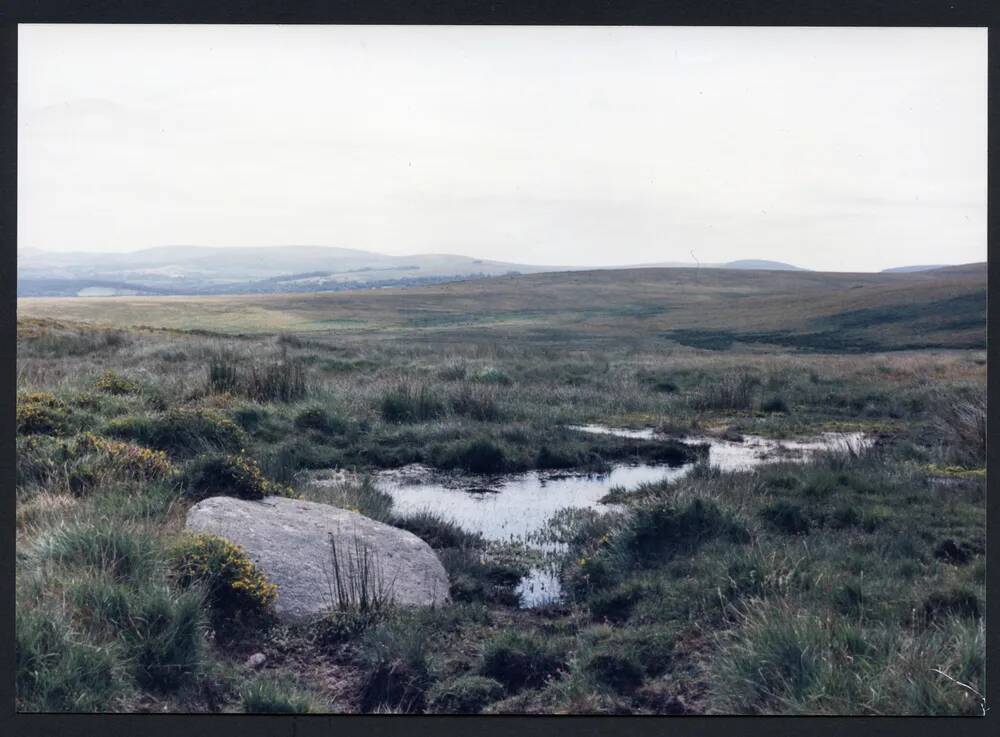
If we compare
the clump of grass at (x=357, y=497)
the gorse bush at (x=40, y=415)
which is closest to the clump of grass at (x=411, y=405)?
the clump of grass at (x=357, y=497)

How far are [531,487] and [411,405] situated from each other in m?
1.85

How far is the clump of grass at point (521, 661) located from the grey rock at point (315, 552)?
637 mm

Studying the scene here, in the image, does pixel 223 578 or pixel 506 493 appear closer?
pixel 223 578

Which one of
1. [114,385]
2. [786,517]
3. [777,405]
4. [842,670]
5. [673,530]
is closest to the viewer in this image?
[842,670]

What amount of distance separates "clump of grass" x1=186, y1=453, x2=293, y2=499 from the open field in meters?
0.02

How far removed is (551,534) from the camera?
6750 millimetres

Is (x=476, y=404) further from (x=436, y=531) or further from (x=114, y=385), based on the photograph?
(x=114, y=385)

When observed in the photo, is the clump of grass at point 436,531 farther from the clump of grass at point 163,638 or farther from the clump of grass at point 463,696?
the clump of grass at point 163,638

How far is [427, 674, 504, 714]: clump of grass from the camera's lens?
527cm

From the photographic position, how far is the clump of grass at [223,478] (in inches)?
255

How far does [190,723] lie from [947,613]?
187 inches

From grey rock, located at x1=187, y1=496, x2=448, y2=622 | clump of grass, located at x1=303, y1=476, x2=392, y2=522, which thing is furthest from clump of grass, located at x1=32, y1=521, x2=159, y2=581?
clump of grass, located at x1=303, y1=476, x2=392, y2=522

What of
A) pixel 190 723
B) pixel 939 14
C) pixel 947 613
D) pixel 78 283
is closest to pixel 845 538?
pixel 947 613

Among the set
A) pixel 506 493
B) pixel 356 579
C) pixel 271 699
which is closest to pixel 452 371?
pixel 506 493
